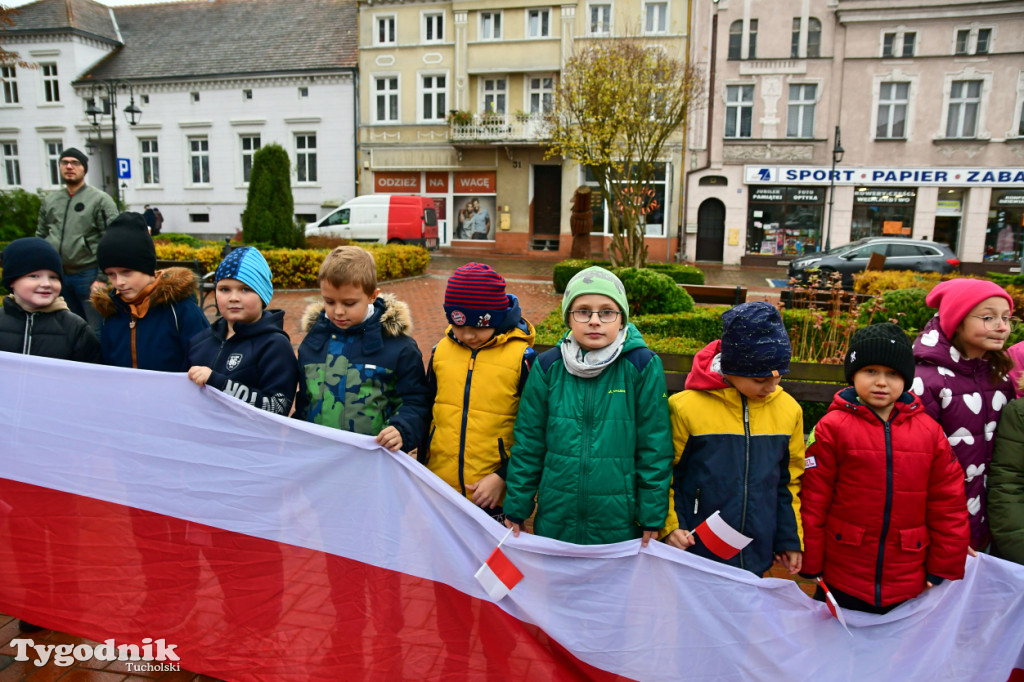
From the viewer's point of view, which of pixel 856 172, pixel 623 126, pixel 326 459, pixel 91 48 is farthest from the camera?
pixel 91 48

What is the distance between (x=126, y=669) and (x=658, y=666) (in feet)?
7.35

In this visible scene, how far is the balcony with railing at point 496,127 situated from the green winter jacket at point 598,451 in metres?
26.9

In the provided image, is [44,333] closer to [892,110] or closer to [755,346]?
[755,346]

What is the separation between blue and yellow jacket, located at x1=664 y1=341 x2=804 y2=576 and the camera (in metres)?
2.62

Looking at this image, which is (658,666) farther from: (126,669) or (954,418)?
(126,669)

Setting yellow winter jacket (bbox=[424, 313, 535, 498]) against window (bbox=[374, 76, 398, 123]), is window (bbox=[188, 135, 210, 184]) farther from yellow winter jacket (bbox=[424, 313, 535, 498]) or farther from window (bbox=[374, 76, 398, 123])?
yellow winter jacket (bbox=[424, 313, 535, 498])

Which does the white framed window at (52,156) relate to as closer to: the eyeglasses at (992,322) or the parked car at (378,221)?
the parked car at (378,221)

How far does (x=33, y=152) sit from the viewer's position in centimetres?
3419

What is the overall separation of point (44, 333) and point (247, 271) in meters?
1.17

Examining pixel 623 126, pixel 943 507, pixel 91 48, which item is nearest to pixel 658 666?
pixel 943 507

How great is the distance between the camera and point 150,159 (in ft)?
109

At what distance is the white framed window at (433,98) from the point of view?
30219 millimetres

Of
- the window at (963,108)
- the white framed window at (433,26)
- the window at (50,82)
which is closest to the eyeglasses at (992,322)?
the window at (963,108)

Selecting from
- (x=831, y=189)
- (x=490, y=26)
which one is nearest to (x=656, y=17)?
(x=490, y=26)
